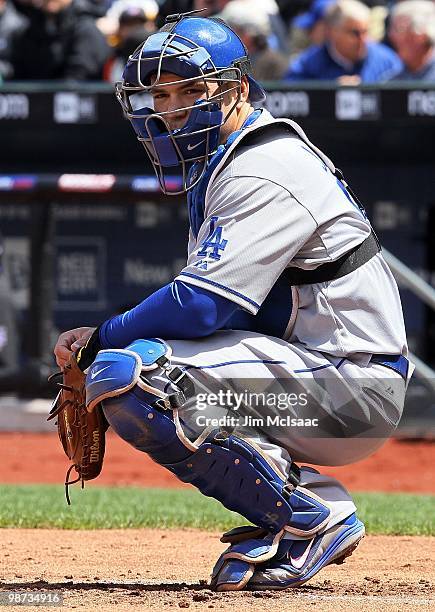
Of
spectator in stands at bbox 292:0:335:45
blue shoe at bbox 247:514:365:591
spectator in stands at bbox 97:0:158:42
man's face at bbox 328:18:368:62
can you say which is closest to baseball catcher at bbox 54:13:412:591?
blue shoe at bbox 247:514:365:591

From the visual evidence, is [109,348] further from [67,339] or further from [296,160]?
[296,160]

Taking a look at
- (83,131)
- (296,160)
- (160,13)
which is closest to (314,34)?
(160,13)

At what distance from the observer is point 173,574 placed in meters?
3.81

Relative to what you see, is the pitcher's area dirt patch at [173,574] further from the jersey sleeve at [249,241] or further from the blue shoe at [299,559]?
the jersey sleeve at [249,241]

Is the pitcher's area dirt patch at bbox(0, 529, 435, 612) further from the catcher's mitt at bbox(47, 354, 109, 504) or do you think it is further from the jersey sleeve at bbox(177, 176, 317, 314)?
the jersey sleeve at bbox(177, 176, 317, 314)

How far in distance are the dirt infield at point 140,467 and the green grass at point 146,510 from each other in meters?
0.49

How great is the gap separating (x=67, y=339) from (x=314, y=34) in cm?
708

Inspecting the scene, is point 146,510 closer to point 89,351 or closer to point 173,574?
point 173,574

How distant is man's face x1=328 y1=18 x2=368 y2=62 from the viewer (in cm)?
912

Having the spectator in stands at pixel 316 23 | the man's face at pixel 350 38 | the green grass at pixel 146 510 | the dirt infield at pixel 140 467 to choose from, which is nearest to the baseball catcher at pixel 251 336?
the green grass at pixel 146 510

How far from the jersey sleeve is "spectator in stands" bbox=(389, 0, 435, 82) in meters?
5.94

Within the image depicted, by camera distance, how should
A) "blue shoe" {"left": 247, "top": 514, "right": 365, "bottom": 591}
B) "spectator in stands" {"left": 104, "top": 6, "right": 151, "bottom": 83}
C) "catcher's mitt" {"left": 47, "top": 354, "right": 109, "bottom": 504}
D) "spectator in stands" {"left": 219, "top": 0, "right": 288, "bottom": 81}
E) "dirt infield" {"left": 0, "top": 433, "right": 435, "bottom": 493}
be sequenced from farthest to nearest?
1. "spectator in stands" {"left": 104, "top": 6, "right": 151, "bottom": 83}
2. "spectator in stands" {"left": 219, "top": 0, "right": 288, "bottom": 81}
3. "dirt infield" {"left": 0, "top": 433, "right": 435, "bottom": 493}
4. "catcher's mitt" {"left": 47, "top": 354, "right": 109, "bottom": 504}
5. "blue shoe" {"left": 247, "top": 514, "right": 365, "bottom": 591}

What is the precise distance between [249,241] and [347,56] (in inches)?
246

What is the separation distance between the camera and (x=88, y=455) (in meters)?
3.59
